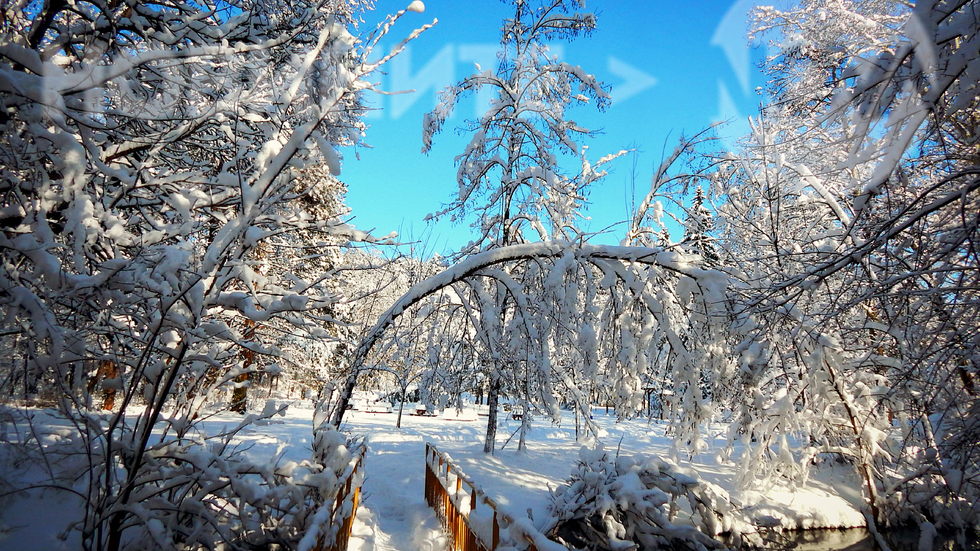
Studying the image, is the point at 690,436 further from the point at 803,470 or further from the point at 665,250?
the point at 803,470

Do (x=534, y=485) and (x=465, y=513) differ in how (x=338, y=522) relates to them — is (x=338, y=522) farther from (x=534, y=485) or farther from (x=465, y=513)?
(x=534, y=485)

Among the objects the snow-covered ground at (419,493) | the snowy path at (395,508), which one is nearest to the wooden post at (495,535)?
the snow-covered ground at (419,493)

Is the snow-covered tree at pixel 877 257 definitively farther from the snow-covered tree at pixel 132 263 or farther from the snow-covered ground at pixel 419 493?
the snow-covered tree at pixel 132 263

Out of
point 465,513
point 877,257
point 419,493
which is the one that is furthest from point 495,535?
point 419,493

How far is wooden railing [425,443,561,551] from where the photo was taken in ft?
9.55

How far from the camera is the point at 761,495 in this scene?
30.4ft

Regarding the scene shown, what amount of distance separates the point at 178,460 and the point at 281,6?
4712 mm

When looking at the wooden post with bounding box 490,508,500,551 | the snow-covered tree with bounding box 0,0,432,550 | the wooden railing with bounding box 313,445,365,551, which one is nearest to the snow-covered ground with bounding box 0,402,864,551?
the snow-covered tree with bounding box 0,0,432,550

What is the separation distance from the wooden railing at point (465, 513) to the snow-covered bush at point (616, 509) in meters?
1.12

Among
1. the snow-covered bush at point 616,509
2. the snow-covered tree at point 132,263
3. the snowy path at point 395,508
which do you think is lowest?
the snowy path at point 395,508

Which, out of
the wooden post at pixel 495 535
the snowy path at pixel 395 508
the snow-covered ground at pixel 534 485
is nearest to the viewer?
the wooden post at pixel 495 535

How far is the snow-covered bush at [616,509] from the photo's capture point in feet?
17.1

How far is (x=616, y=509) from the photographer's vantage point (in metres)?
5.40

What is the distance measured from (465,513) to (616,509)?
200cm
